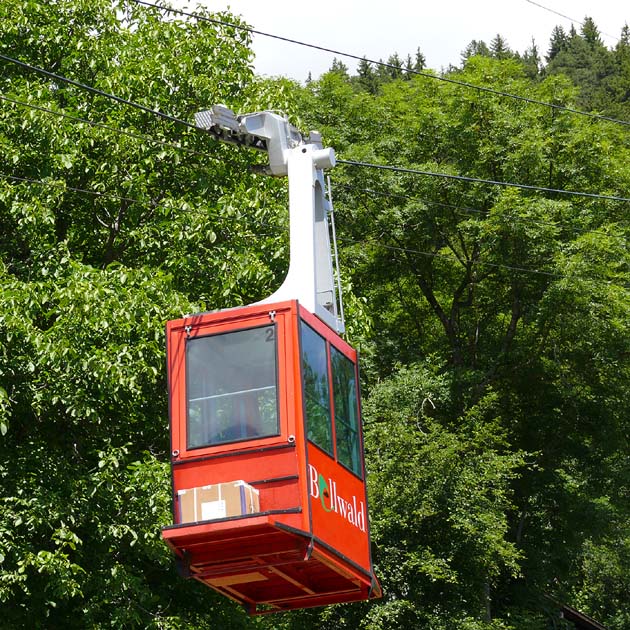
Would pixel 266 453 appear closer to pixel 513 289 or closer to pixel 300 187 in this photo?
pixel 300 187

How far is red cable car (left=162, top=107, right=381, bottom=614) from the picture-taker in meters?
9.66

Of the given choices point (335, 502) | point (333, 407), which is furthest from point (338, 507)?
point (333, 407)

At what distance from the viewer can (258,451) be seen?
32.0ft

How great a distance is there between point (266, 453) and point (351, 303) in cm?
670

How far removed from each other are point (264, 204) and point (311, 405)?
6.97 m

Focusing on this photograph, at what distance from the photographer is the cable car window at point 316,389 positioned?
392 inches

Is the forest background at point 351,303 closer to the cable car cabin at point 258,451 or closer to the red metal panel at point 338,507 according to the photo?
the cable car cabin at point 258,451

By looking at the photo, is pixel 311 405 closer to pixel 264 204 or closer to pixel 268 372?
pixel 268 372

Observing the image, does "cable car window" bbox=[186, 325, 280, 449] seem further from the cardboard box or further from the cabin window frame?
the cardboard box

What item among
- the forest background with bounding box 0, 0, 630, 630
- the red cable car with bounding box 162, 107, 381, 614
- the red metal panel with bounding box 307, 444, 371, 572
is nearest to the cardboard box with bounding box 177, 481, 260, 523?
the red cable car with bounding box 162, 107, 381, 614

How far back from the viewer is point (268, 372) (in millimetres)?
9906

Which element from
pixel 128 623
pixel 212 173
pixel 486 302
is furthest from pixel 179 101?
pixel 486 302

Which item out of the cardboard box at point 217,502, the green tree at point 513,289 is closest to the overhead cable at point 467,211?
the green tree at point 513,289

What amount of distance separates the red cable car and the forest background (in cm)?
333
